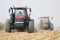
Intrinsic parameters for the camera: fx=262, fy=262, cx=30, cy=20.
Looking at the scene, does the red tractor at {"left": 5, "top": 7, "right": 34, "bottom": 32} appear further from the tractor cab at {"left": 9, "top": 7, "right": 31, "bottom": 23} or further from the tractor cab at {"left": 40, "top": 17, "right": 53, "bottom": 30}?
the tractor cab at {"left": 40, "top": 17, "right": 53, "bottom": 30}

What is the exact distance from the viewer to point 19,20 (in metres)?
19.2

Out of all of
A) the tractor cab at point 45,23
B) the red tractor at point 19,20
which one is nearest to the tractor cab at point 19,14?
the red tractor at point 19,20

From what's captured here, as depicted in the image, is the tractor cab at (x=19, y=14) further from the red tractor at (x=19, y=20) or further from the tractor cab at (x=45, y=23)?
the tractor cab at (x=45, y=23)

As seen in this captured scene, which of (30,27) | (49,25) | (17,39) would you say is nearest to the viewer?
(17,39)

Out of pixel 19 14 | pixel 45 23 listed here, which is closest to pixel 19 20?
pixel 19 14

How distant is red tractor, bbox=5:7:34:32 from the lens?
1891 centimetres

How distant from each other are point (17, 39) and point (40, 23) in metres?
16.0

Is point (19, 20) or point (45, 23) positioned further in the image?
point (45, 23)

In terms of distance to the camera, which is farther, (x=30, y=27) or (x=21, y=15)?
(x=21, y=15)

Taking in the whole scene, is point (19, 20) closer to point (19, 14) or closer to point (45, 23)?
point (19, 14)

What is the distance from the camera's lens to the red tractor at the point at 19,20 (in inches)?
744

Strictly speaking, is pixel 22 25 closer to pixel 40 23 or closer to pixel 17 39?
pixel 17 39

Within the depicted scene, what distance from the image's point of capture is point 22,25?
19.0m

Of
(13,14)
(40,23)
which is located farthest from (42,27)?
(13,14)
